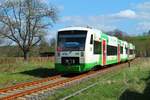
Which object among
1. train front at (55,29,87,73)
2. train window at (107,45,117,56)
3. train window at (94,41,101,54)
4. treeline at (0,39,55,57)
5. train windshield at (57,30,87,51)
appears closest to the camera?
train front at (55,29,87,73)

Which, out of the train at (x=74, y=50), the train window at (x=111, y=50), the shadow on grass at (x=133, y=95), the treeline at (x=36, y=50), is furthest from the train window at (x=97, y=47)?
the treeline at (x=36, y=50)

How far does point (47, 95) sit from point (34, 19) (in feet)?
191

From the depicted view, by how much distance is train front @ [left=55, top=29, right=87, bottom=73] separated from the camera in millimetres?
27891

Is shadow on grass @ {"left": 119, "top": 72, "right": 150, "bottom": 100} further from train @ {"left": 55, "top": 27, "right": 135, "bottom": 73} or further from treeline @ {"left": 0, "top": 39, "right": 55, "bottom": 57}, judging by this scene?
treeline @ {"left": 0, "top": 39, "right": 55, "bottom": 57}

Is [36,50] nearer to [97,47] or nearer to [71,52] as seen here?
[97,47]

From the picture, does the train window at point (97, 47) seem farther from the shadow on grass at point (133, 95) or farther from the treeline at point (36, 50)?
the treeline at point (36, 50)

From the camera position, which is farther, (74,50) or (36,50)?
(36,50)

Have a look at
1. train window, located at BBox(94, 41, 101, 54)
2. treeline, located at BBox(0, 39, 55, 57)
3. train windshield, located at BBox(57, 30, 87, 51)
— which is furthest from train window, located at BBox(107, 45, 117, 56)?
treeline, located at BBox(0, 39, 55, 57)

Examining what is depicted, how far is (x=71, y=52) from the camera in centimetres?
2791

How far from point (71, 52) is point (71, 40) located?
32.7 inches

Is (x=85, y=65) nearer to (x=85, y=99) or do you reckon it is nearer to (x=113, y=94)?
(x=113, y=94)

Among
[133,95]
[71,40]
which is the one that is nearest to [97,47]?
[71,40]

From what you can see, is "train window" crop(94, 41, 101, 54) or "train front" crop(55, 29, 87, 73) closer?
"train front" crop(55, 29, 87, 73)

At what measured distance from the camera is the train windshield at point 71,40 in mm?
28000
